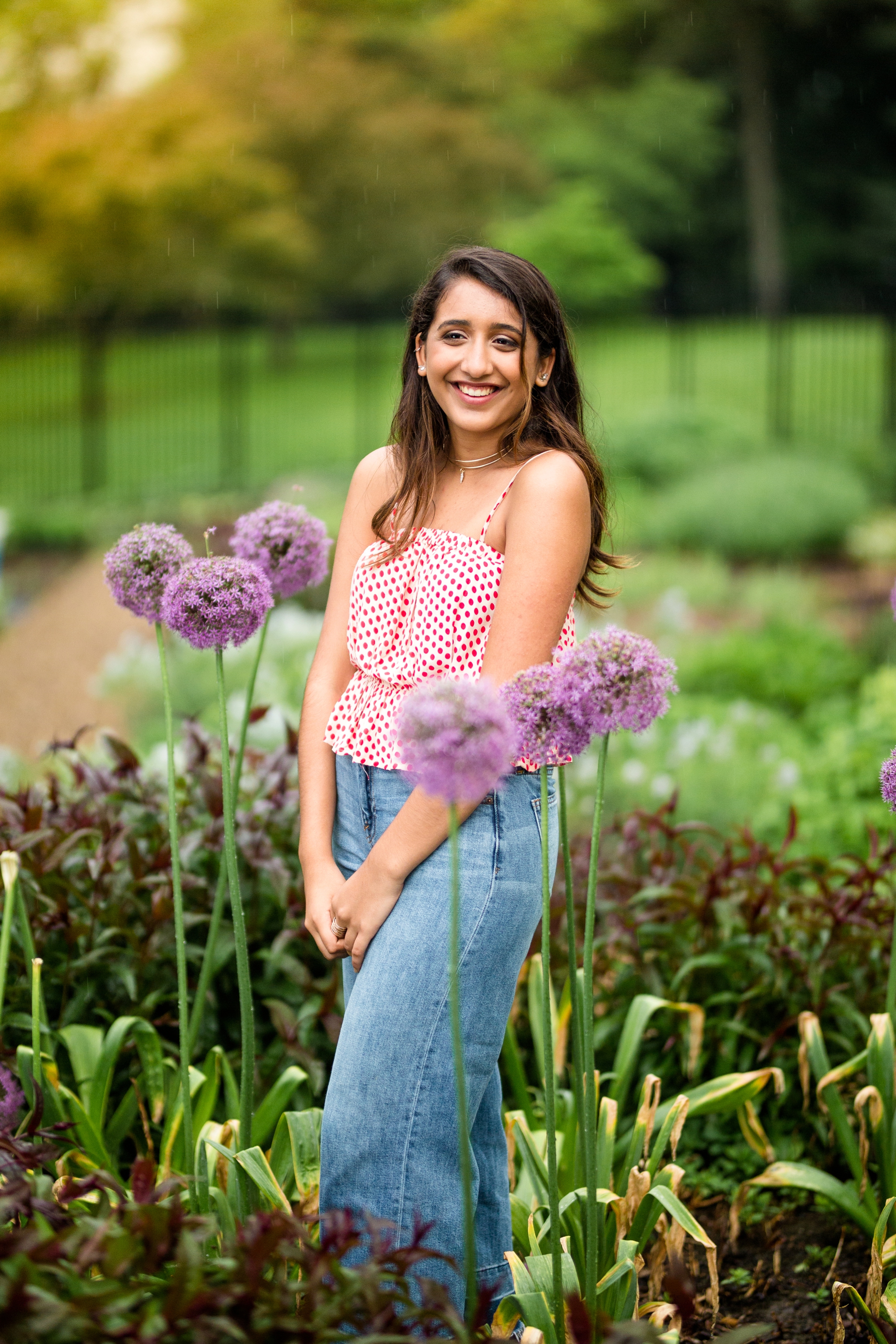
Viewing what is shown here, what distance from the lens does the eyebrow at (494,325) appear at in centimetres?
195

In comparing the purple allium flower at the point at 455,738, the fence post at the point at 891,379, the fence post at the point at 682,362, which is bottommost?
the purple allium flower at the point at 455,738

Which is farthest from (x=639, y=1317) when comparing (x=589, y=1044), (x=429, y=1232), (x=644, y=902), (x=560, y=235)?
(x=560, y=235)

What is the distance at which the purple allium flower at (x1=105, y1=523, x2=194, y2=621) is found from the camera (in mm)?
1923

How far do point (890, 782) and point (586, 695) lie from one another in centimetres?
50

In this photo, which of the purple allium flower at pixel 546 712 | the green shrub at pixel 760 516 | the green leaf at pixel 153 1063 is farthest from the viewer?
the green shrub at pixel 760 516

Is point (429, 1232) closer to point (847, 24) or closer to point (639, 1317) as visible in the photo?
point (639, 1317)

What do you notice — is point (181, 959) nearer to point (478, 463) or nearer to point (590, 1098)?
point (590, 1098)

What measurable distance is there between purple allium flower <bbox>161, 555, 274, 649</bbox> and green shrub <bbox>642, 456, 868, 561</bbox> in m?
8.19

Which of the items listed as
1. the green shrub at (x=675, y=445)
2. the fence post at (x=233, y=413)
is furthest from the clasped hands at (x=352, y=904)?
the fence post at (x=233, y=413)

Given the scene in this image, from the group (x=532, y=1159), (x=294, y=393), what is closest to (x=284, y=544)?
(x=532, y=1159)

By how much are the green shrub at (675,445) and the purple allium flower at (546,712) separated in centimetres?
1057

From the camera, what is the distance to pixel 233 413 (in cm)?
1684

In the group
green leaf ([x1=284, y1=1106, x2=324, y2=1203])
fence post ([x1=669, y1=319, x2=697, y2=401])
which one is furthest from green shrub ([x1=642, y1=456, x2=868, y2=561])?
green leaf ([x1=284, y1=1106, x2=324, y2=1203])

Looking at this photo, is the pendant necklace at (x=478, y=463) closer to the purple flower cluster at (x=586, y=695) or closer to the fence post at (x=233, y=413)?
the purple flower cluster at (x=586, y=695)
